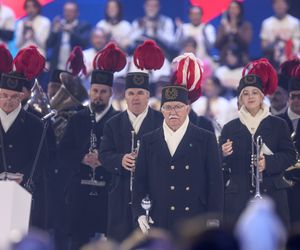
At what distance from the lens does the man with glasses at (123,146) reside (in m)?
10.9

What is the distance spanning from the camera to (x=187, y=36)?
716 inches

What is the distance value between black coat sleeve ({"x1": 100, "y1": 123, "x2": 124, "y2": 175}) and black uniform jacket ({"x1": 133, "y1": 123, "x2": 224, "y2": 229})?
29.1 inches

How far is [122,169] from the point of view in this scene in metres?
10.9

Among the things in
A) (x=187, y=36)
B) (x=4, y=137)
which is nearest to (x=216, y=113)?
(x=187, y=36)

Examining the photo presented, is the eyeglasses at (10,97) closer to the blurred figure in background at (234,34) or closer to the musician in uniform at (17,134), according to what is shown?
the musician in uniform at (17,134)

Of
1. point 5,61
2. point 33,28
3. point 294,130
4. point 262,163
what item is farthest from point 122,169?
point 33,28

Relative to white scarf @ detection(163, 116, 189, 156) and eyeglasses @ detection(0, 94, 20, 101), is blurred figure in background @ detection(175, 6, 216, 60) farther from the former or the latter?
white scarf @ detection(163, 116, 189, 156)

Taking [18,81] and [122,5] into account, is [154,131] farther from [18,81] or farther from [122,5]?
[122,5]

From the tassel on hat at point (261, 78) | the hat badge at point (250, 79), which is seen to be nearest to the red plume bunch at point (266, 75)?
the tassel on hat at point (261, 78)

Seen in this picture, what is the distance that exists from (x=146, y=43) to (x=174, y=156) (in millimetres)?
2117

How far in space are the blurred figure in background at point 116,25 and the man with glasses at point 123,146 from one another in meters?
6.99

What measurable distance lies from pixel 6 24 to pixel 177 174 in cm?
906

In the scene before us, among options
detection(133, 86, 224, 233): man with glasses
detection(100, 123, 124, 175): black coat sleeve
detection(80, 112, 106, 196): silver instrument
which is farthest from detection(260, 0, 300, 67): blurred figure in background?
detection(133, 86, 224, 233): man with glasses

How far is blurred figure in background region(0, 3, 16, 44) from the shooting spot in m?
18.3
